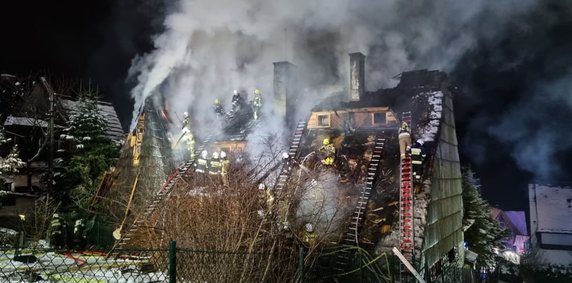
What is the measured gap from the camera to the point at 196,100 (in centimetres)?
2833

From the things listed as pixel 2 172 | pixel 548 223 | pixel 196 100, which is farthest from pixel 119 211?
pixel 548 223

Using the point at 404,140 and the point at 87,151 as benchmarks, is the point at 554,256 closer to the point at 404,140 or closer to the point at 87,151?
the point at 404,140

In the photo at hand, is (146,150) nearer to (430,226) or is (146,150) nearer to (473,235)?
(430,226)

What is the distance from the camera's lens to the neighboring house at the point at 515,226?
5638 centimetres

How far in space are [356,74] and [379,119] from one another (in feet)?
12.5

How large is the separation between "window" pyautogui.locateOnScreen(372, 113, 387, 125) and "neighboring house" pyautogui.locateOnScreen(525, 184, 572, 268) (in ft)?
86.4

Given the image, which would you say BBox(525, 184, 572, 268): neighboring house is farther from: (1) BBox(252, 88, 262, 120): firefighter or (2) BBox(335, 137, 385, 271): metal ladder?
(1) BBox(252, 88, 262, 120): firefighter

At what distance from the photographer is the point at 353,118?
20.3 meters

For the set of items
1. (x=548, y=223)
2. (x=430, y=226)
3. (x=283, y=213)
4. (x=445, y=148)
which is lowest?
(x=548, y=223)

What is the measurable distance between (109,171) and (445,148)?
16154mm

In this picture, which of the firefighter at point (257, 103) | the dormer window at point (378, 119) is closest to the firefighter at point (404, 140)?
the dormer window at point (378, 119)

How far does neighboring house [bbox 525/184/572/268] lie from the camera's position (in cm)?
3941

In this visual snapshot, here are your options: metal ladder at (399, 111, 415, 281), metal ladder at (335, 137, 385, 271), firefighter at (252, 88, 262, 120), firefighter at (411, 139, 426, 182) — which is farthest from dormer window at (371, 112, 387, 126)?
firefighter at (252, 88, 262, 120)

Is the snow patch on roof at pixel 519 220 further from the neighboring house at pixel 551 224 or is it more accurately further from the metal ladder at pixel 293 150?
the metal ladder at pixel 293 150
